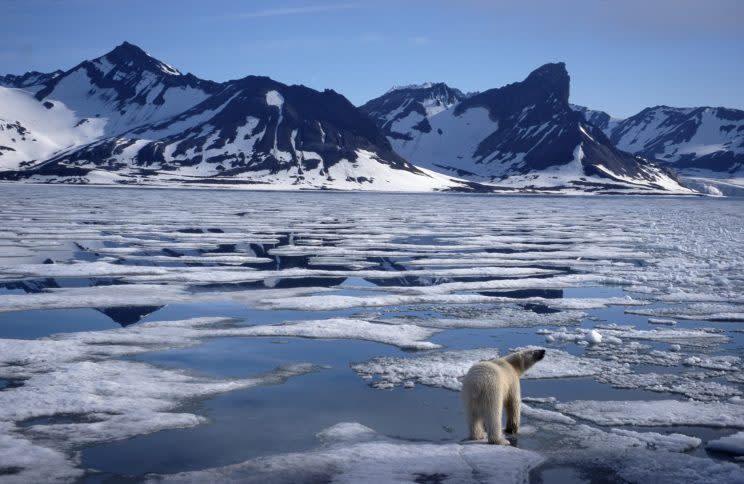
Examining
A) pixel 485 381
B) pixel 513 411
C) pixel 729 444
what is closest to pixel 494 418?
pixel 485 381

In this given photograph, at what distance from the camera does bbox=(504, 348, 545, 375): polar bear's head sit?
9.34 m

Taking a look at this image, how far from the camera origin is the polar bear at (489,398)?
27.7 feet

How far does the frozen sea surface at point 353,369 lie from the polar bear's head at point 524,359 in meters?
0.83

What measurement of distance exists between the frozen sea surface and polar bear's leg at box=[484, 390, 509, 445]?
21 cm

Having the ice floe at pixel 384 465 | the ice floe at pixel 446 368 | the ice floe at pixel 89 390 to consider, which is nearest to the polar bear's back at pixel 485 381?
the ice floe at pixel 384 465

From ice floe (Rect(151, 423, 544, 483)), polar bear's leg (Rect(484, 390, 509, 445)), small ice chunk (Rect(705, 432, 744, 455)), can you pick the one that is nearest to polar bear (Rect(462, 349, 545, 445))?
polar bear's leg (Rect(484, 390, 509, 445))

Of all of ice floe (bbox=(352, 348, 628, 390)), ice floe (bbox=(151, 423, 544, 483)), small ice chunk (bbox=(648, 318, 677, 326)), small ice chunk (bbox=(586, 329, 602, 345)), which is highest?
small ice chunk (bbox=(648, 318, 677, 326))

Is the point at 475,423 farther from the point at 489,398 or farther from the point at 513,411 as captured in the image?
the point at 513,411

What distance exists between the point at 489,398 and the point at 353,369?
4311 mm

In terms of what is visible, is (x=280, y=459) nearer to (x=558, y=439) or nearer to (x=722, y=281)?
(x=558, y=439)

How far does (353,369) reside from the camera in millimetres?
12422

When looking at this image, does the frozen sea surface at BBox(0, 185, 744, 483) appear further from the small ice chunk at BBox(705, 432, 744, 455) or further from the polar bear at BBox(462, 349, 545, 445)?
the polar bear at BBox(462, 349, 545, 445)

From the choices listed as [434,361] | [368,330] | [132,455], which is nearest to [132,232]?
[368,330]

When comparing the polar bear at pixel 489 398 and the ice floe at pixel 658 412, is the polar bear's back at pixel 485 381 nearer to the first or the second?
the polar bear at pixel 489 398
